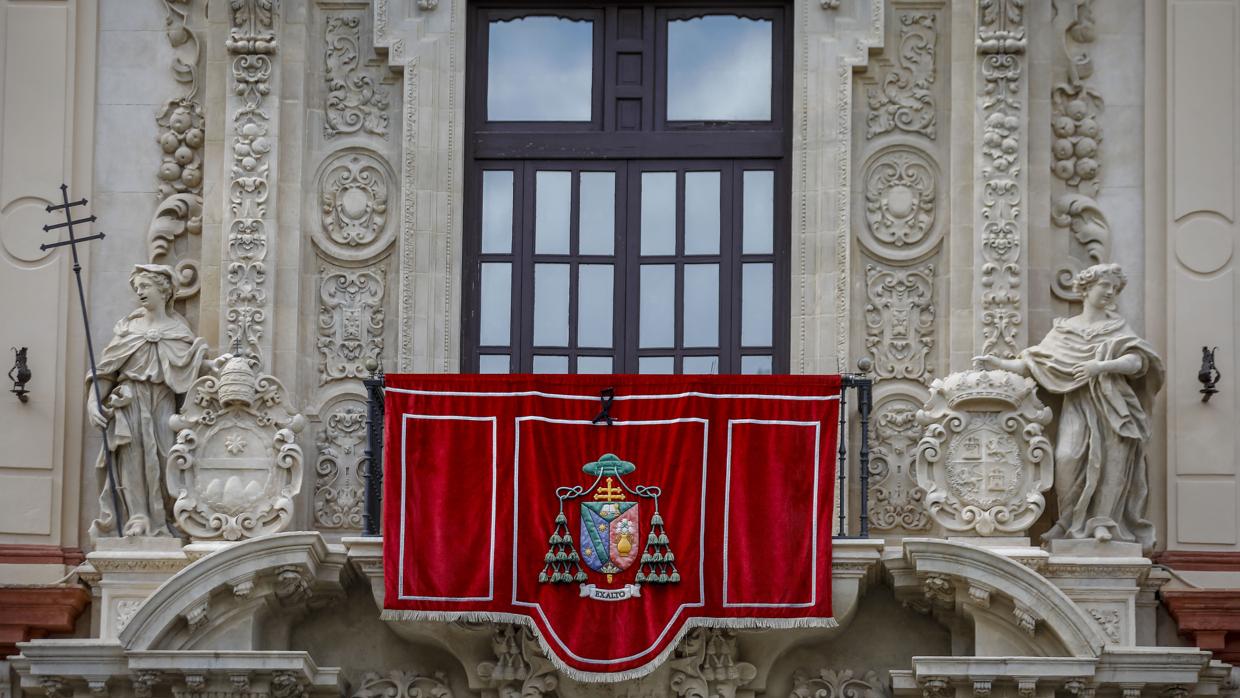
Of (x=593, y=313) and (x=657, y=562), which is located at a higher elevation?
(x=593, y=313)

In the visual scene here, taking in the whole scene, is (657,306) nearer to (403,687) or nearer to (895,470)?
(895,470)

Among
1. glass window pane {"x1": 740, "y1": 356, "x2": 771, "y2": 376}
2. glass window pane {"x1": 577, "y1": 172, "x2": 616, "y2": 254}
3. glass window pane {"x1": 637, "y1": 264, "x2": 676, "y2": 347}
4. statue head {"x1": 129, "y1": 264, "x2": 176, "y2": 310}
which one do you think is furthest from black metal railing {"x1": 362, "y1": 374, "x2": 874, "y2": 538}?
glass window pane {"x1": 577, "y1": 172, "x2": 616, "y2": 254}

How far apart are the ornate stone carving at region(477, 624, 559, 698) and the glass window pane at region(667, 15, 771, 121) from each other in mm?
4157

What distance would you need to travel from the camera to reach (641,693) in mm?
21812

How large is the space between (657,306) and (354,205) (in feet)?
7.69

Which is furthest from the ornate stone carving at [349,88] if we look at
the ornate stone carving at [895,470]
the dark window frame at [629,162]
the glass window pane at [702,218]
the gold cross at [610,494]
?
the ornate stone carving at [895,470]

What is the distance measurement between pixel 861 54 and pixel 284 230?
4402 mm

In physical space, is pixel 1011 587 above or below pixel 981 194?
below

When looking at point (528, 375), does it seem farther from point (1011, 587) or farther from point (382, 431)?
point (1011, 587)

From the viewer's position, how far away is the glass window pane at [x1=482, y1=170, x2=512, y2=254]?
76.7 feet

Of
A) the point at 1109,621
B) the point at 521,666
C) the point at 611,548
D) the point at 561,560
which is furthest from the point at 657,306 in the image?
the point at 1109,621

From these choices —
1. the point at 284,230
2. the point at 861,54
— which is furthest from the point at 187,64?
the point at 861,54

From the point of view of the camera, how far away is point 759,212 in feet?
76.6

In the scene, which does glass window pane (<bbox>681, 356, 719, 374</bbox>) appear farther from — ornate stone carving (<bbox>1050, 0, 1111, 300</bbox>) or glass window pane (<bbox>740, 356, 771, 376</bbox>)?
ornate stone carving (<bbox>1050, 0, 1111, 300</bbox>)
